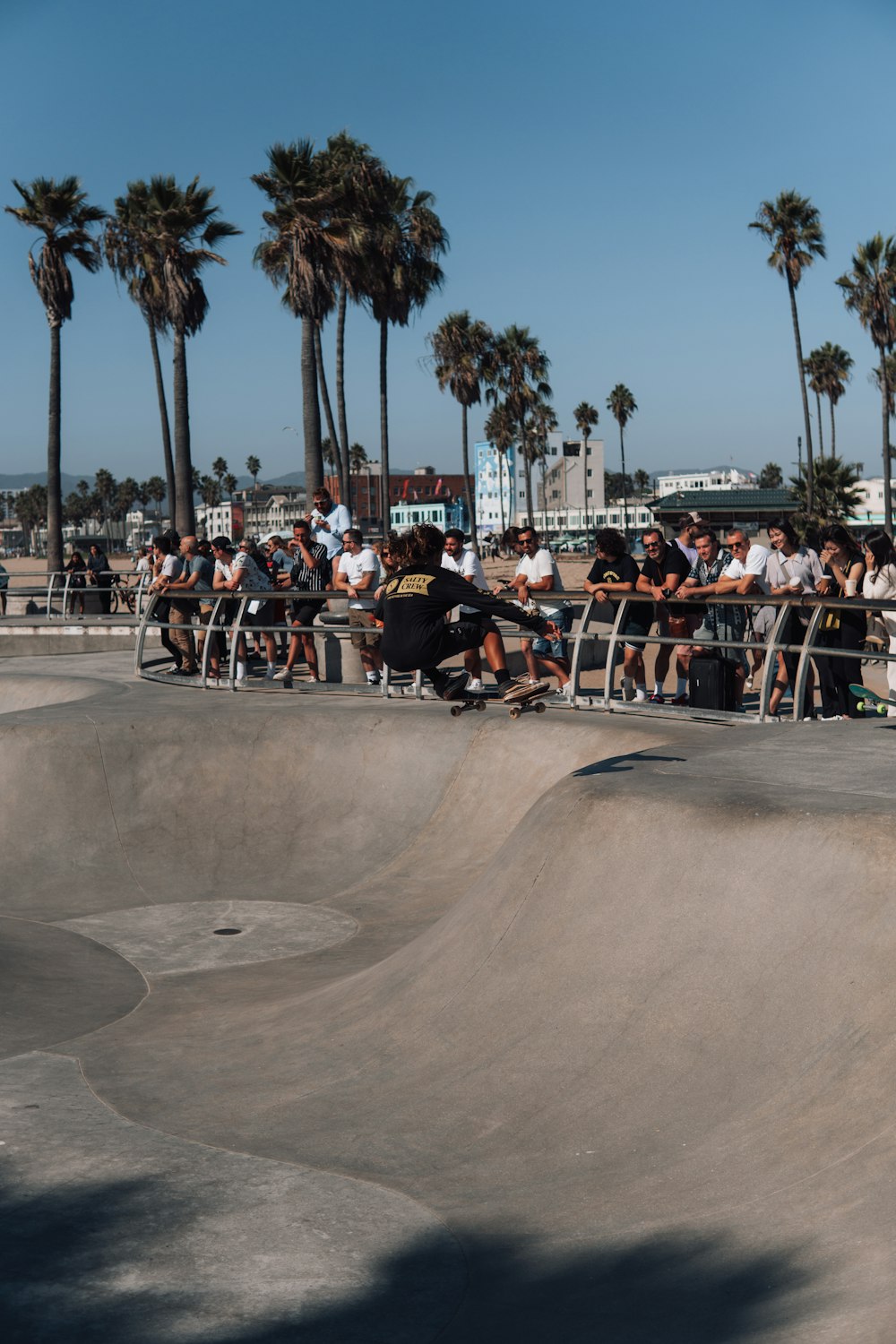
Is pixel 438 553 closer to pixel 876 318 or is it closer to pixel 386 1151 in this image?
pixel 386 1151

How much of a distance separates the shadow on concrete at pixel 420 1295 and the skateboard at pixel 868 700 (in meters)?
5.58

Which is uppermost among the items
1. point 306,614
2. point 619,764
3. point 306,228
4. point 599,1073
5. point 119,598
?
point 306,228

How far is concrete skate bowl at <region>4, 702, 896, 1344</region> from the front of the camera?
4.20 m

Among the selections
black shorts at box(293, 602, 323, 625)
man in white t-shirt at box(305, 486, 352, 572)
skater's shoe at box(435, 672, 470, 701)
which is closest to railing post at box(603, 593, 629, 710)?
skater's shoe at box(435, 672, 470, 701)

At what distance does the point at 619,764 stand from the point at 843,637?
10.6 feet

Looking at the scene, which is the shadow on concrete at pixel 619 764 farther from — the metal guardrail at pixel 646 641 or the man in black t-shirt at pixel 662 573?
the man in black t-shirt at pixel 662 573

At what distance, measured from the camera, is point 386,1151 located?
5.41 metres

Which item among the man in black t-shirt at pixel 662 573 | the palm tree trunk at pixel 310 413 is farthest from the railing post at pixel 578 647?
the palm tree trunk at pixel 310 413

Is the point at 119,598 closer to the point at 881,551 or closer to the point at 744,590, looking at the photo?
the point at 744,590

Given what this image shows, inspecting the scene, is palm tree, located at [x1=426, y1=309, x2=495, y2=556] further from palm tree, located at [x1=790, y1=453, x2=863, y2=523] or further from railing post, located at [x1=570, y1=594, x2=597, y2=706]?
railing post, located at [x1=570, y1=594, x2=597, y2=706]

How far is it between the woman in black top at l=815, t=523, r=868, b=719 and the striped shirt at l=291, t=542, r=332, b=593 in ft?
19.8

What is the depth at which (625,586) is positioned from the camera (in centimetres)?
1108

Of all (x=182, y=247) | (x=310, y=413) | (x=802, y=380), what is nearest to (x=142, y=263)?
(x=182, y=247)

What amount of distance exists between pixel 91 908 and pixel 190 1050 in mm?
3443
